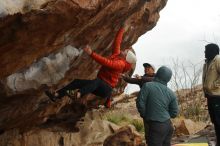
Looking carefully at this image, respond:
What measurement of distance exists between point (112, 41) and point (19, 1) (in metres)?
4.76

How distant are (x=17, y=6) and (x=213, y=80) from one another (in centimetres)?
496

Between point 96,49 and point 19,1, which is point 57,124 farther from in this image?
point 19,1

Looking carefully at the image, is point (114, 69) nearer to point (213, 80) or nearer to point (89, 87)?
point (89, 87)

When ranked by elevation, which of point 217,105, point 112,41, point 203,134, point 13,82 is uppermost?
point 112,41

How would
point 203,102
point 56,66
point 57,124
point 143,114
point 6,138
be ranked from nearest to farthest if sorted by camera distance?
point 143,114, point 56,66, point 6,138, point 57,124, point 203,102

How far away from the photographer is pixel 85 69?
12.0 m

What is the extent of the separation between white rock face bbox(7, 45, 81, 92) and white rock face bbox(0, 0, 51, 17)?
7.98ft

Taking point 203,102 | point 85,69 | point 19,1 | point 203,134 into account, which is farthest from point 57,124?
point 203,102

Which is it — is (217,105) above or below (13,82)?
below

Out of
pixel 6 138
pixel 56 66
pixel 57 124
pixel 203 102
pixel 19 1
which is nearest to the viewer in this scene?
pixel 19 1

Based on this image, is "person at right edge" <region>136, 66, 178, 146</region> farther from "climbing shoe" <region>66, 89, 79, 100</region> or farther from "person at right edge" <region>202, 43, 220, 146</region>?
"person at right edge" <region>202, 43, 220, 146</region>

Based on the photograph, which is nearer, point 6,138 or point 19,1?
point 19,1

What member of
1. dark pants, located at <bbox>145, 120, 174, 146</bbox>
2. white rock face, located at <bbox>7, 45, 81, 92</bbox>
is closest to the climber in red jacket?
white rock face, located at <bbox>7, 45, 81, 92</bbox>

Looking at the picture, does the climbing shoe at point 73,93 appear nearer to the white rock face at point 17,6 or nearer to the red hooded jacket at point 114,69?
the red hooded jacket at point 114,69
